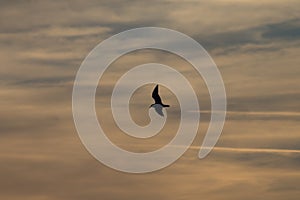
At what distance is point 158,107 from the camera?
5478 centimetres

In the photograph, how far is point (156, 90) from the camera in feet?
188

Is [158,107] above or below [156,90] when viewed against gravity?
below

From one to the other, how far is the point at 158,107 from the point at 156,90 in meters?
4.23
